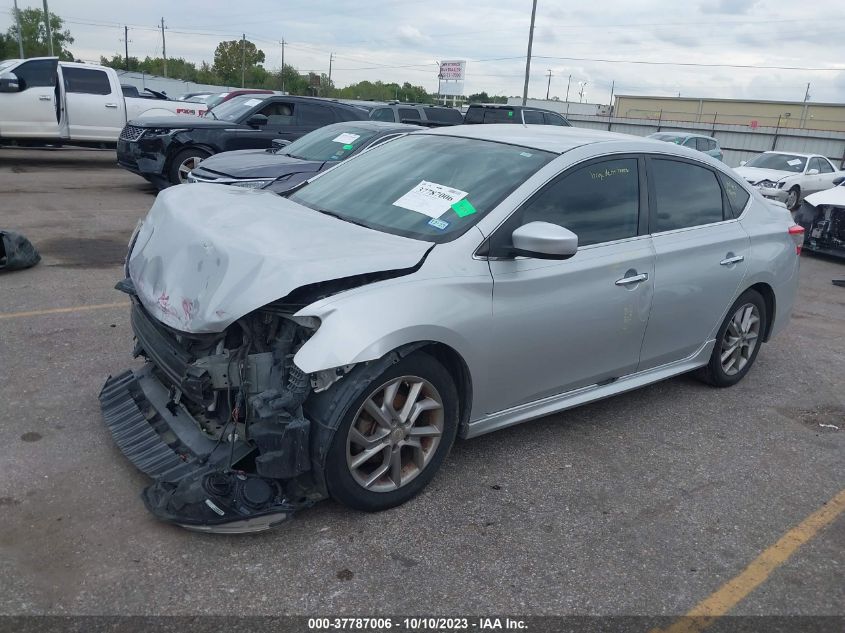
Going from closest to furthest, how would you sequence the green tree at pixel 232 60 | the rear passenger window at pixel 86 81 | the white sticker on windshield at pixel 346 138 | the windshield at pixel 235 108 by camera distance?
1. the white sticker on windshield at pixel 346 138
2. the windshield at pixel 235 108
3. the rear passenger window at pixel 86 81
4. the green tree at pixel 232 60

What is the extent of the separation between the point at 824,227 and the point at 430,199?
9347mm

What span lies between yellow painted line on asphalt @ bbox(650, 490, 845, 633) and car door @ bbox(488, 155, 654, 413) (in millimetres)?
1241

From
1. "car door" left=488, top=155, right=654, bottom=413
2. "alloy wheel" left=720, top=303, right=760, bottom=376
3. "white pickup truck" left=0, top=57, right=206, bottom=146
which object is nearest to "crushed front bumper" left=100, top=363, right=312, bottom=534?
"car door" left=488, top=155, right=654, bottom=413

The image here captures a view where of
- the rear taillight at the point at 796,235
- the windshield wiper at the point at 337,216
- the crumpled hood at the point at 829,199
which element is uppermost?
the windshield wiper at the point at 337,216

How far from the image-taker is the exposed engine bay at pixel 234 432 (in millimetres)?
2938

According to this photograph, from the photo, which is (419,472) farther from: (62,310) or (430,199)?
(62,310)

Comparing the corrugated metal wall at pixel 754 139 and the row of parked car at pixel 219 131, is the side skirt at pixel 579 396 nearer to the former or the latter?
the row of parked car at pixel 219 131

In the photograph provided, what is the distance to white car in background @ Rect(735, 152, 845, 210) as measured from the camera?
666 inches

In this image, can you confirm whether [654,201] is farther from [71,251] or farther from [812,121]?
[812,121]

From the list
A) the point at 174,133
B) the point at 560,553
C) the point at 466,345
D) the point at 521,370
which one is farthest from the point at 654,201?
the point at 174,133

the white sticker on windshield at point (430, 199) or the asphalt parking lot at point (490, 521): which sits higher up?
the white sticker on windshield at point (430, 199)

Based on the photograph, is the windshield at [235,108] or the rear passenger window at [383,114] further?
the rear passenger window at [383,114]

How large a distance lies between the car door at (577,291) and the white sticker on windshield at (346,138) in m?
5.65

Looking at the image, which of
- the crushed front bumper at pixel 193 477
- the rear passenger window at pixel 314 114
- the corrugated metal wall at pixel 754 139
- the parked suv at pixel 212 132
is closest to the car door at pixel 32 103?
the parked suv at pixel 212 132
